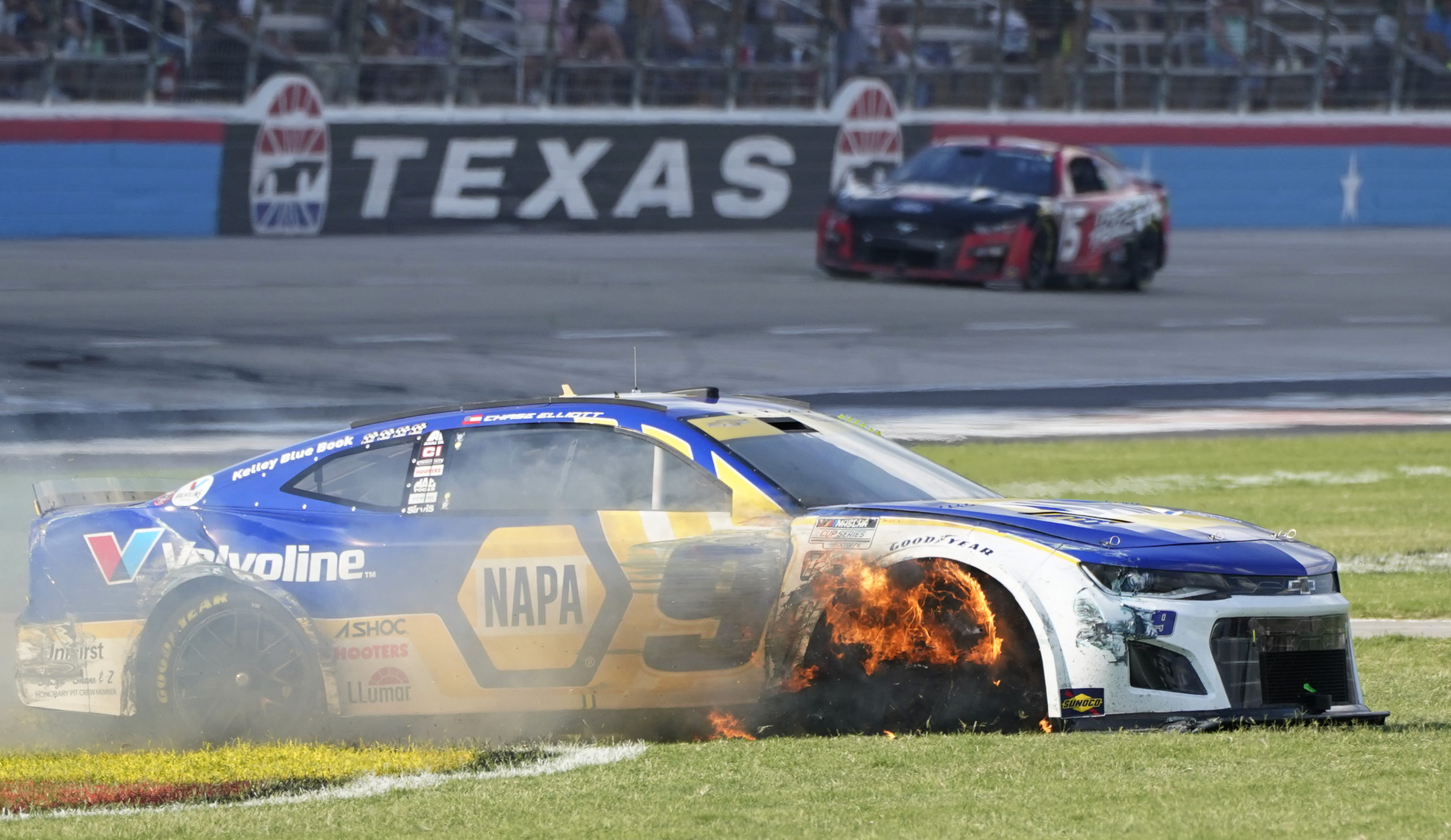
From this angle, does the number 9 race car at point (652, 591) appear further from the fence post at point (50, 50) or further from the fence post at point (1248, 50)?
the fence post at point (1248, 50)

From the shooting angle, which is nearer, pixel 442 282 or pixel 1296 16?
pixel 442 282

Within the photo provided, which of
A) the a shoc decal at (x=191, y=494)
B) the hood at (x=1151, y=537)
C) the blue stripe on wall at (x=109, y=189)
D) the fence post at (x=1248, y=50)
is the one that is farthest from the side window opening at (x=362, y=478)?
the fence post at (x=1248, y=50)

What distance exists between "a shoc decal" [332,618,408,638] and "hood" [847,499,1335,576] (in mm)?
→ 1510

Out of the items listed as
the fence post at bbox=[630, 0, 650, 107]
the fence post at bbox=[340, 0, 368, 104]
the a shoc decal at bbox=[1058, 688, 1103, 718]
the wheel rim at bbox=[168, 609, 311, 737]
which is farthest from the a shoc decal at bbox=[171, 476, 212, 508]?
the fence post at bbox=[630, 0, 650, 107]

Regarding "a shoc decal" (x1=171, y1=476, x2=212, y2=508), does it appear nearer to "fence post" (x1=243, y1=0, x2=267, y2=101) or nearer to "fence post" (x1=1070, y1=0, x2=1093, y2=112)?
"fence post" (x1=243, y1=0, x2=267, y2=101)

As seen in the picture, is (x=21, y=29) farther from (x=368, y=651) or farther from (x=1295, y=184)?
(x=368, y=651)

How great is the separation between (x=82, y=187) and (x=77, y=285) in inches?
198

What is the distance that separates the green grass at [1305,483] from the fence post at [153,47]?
13.9 m

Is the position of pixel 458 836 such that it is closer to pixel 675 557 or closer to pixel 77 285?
pixel 675 557

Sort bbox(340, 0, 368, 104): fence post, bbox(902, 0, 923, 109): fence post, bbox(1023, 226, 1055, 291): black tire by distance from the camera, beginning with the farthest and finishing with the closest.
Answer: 1. bbox(902, 0, 923, 109): fence post
2. bbox(340, 0, 368, 104): fence post
3. bbox(1023, 226, 1055, 291): black tire

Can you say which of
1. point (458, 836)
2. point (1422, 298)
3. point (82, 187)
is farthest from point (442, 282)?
point (458, 836)

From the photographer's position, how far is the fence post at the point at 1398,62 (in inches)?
1307

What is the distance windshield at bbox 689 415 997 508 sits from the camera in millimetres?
6898

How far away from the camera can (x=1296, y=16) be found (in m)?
32.5
